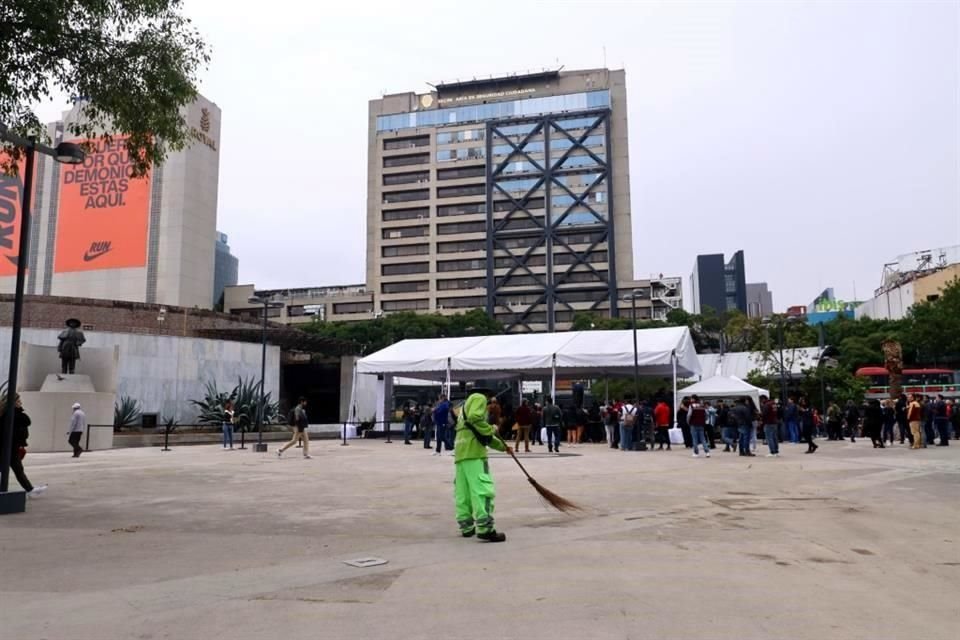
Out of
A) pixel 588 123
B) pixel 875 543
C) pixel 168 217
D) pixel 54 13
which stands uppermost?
pixel 588 123

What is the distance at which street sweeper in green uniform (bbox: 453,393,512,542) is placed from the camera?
6727 mm

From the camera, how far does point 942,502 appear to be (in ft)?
30.6

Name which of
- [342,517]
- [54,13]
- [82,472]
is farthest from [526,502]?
[82,472]

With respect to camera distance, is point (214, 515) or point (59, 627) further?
point (214, 515)

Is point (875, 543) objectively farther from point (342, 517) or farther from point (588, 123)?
point (588, 123)

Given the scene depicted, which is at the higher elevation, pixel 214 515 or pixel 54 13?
pixel 54 13

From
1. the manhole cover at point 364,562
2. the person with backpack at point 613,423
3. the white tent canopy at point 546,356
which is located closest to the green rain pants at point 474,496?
the manhole cover at point 364,562

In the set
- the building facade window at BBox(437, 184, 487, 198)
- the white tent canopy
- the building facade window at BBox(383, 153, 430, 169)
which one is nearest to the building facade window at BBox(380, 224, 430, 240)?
the building facade window at BBox(437, 184, 487, 198)

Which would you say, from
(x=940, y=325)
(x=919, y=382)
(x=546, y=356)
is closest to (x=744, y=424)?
(x=546, y=356)

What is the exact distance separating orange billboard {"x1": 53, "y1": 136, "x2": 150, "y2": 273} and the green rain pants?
56.4 meters

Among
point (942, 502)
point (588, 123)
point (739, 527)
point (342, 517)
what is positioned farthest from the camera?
point (588, 123)

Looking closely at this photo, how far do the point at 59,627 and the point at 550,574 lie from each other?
3125 mm

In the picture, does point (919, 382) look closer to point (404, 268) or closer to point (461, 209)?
point (461, 209)

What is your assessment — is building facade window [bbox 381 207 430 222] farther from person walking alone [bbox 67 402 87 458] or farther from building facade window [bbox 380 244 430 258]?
person walking alone [bbox 67 402 87 458]
